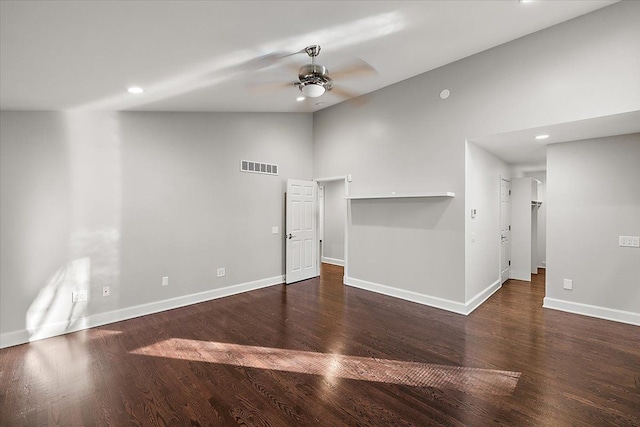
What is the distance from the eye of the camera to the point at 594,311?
12.9 ft

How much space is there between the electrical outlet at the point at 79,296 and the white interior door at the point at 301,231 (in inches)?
123

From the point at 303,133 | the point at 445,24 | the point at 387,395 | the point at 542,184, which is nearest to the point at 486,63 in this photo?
the point at 445,24

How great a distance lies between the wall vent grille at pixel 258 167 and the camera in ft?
17.0

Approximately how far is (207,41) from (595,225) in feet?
17.2

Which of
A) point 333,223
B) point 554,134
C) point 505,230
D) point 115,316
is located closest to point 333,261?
point 333,223

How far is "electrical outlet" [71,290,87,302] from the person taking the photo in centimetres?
355

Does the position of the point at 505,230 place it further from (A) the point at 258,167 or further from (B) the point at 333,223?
(A) the point at 258,167

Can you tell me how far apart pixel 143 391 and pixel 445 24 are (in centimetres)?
452

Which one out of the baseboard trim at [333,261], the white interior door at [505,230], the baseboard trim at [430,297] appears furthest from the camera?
the baseboard trim at [333,261]

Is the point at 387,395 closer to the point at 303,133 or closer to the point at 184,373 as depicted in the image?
the point at 184,373

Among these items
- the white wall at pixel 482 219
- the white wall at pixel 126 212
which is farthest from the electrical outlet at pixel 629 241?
the white wall at pixel 126 212

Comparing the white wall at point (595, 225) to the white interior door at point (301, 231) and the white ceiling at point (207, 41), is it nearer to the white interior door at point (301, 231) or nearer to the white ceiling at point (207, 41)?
the white ceiling at point (207, 41)

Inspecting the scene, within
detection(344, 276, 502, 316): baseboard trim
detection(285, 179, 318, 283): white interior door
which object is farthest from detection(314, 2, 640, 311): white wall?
detection(285, 179, 318, 283): white interior door

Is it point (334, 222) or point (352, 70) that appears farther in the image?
point (334, 222)
